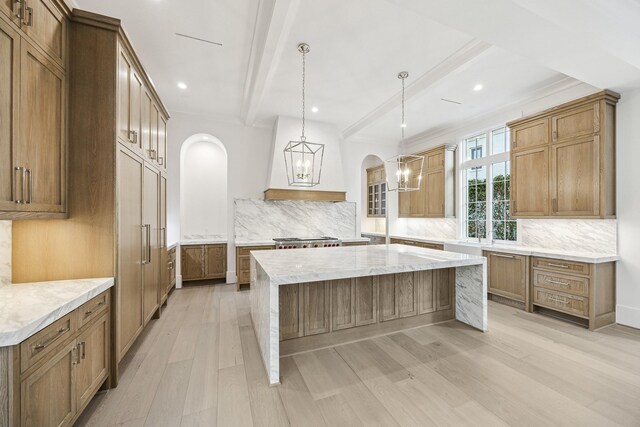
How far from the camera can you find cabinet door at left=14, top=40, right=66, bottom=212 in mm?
1510

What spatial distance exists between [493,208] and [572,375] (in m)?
3.07

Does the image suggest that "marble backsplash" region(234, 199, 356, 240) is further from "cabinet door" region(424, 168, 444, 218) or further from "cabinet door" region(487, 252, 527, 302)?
"cabinet door" region(487, 252, 527, 302)

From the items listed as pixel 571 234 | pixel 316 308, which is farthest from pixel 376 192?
pixel 316 308

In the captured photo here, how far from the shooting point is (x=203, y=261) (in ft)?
16.3

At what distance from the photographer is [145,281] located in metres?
2.76

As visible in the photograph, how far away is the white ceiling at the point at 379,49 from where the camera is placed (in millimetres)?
2145

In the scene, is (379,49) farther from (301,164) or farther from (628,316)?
(628,316)

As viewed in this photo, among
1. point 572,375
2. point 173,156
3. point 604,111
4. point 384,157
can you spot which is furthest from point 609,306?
point 173,156

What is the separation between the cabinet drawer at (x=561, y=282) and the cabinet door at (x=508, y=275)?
0.49 feet

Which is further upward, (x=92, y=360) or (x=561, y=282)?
(x=561, y=282)

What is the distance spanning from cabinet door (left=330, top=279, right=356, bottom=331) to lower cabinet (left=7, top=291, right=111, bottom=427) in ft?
6.09

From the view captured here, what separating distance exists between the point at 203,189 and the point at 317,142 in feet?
8.60

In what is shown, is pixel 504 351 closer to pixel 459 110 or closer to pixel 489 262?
pixel 489 262

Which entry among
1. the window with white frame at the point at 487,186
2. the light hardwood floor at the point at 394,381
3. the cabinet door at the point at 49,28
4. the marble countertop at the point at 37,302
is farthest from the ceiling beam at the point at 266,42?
the window with white frame at the point at 487,186
